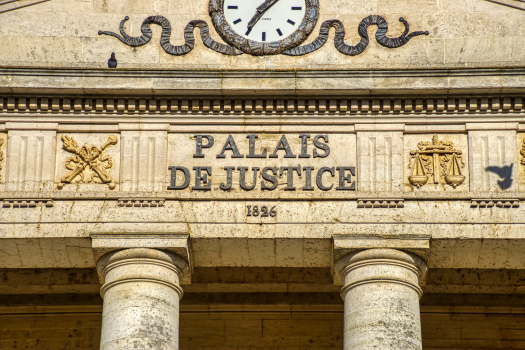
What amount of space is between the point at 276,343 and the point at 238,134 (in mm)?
4548

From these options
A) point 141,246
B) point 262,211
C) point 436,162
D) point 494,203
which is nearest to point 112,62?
point 141,246

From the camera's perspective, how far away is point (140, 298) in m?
21.8

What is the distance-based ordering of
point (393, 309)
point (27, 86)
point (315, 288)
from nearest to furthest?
point (393, 309) → point (27, 86) → point (315, 288)

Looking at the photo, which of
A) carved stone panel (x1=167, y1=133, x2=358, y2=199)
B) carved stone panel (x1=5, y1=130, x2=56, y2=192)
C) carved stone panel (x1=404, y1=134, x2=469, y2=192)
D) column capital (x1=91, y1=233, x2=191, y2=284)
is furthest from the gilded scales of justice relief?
column capital (x1=91, y1=233, x2=191, y2=284)

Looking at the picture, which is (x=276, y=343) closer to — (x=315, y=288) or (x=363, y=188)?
(x=315, y=288)

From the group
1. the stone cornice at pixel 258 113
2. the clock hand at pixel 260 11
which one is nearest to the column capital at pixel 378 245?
the stone cornice at pixel 258 113

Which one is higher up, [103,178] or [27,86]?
[27,86]

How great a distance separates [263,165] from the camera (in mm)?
22969

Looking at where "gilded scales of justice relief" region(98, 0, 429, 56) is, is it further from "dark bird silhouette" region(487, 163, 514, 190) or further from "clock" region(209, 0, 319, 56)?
"dark bird silhouette" region(487, 163, 514, 190)

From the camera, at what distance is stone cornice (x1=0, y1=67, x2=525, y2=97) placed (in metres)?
23.1

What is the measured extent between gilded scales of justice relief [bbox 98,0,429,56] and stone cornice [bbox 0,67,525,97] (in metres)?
0.79

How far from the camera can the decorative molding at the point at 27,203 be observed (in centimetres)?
2259

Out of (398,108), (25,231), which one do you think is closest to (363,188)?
(398,108)

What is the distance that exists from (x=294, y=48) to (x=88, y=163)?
4.05m
